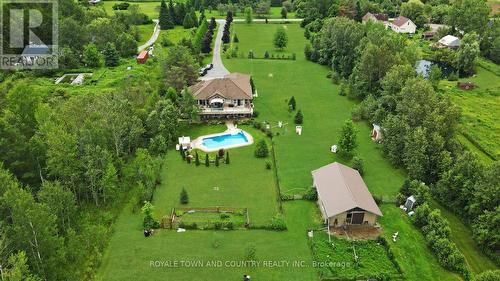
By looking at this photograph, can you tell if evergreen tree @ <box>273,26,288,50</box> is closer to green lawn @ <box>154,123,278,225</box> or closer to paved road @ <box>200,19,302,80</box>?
paved road @ <box>200,19,302,80</box>

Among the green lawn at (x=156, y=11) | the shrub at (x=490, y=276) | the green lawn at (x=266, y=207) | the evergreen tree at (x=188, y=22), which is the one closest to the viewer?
the shrub at (x=490, y=276)

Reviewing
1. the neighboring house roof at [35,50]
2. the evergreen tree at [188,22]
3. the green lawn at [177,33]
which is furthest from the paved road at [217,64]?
the neighboring house roof at [35,50]

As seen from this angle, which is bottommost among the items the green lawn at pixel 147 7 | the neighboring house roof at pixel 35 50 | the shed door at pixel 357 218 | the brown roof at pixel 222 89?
the shed door at pixel 357 218

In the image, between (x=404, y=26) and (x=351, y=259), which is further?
(x=404, y=26)

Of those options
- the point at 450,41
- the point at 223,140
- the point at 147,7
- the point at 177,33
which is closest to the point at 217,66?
the point at 223,140

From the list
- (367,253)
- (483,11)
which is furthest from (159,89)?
(483,11)

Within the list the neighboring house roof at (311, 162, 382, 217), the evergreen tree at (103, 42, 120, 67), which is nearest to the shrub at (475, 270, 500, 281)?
the neighboring house roof at (311, 162, 382, 217)

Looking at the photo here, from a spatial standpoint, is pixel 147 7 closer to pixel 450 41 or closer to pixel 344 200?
pixel 450 41

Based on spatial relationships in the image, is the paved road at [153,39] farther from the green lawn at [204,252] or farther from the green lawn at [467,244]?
the green lawn at [467,244]
